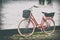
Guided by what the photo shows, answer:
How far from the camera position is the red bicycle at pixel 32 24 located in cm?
898

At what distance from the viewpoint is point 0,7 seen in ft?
28.7

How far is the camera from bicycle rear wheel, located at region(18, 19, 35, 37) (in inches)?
352

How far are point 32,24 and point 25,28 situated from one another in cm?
28

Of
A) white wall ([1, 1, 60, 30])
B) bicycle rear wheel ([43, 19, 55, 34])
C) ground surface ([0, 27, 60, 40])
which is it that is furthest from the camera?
bicycle rear wheel ([43, 19, 55, 34])

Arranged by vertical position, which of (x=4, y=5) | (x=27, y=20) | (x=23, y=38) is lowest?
(x=23, y=38)

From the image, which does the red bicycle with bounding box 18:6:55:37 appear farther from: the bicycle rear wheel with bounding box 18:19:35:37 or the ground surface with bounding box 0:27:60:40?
the ground surface with bounding box 0:27:60:40

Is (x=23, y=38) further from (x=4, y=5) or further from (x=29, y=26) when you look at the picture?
(x=4, y=5)

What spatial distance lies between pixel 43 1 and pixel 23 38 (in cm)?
141

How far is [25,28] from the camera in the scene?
29.5 ft

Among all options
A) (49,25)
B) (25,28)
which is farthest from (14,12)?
(49,25)

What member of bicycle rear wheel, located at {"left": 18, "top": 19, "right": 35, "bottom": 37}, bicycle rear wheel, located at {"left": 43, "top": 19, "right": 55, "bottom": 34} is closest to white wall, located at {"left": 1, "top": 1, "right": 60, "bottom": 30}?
bicycle rear wheel, located at {"left": 18, "top": 19, "right": 35, "bottom": 37}

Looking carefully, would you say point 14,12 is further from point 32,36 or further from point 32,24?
point 32,36

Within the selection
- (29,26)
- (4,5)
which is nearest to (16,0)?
(4,5)

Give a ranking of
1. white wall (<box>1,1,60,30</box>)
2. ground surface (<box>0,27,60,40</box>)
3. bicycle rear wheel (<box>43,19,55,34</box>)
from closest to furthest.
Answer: white wall (<box>1,1,60,30</box>), ground surface (<box>0,27,60,40</box>), bicycle rear wheel (<box>43,19,55,34</box>)
